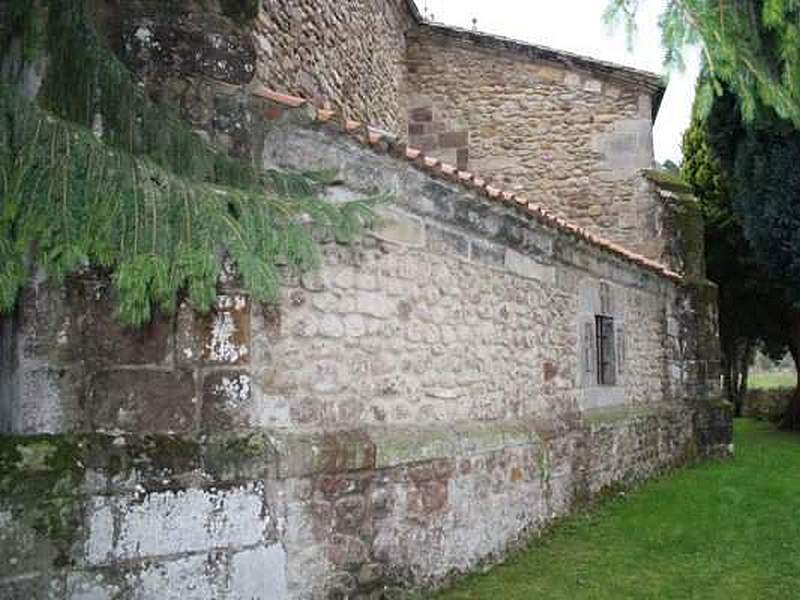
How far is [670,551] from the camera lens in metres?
6.38

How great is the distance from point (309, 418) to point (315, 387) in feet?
0.59

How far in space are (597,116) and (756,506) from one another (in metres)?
5.95

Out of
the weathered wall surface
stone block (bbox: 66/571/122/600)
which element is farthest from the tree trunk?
stone block (bbox: 66/571/122/600)

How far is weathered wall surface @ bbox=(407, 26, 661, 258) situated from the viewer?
456 inches

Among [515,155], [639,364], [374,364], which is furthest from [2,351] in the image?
[515,155]

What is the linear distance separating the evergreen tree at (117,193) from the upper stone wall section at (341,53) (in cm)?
271

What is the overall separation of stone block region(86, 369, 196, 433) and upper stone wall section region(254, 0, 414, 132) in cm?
327

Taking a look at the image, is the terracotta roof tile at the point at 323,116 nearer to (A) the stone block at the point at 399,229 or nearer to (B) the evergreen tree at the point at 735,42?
(A) the stone block at the point at 399,229

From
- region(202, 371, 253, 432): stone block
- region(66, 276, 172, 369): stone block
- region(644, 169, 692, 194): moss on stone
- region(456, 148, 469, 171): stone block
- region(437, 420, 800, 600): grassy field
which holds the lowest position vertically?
region(437, 420, 800, 600): grassy field

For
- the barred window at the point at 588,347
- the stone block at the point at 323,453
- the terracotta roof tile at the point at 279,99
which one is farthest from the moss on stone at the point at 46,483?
the barred window at the point at 588,347

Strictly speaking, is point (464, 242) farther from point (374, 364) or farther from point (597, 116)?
point (597, 116)

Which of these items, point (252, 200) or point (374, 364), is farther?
point (374, 364)

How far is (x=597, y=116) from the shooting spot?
11648 mm

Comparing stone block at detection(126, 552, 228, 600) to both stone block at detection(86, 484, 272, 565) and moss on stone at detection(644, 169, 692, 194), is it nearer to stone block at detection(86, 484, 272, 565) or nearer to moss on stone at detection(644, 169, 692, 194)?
stone block at detection(86, 484, 272, 565)
